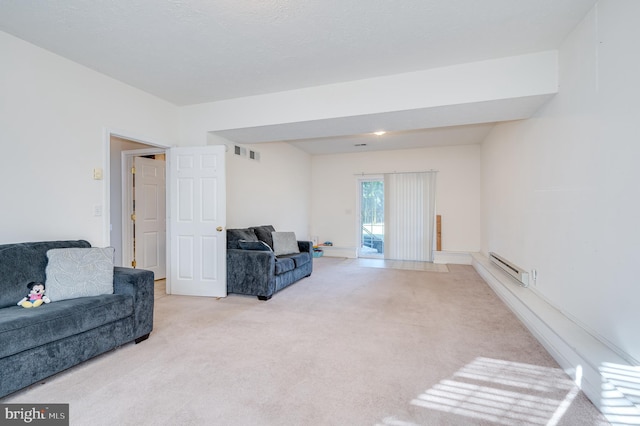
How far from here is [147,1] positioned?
6.83ft

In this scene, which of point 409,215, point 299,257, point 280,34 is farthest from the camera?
point 409,215

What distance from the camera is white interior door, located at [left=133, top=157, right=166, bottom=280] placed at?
183 inches

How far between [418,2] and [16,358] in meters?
3.49

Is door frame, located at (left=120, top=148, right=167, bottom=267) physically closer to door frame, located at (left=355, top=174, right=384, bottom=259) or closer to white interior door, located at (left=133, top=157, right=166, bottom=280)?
white interior door, located at (left=133, top=157, right=166, bottom=280)

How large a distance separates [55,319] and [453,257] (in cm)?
659

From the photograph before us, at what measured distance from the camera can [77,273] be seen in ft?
7.75

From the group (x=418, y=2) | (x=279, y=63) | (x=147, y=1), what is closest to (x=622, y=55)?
(x=418, y=2)

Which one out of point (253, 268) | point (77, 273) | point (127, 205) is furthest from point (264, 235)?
point (77, 273)

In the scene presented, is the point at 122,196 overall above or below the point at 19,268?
above

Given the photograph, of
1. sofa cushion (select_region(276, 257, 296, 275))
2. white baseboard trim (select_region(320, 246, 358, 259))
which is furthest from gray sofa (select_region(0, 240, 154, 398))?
white baseboard trim (select_region(320, 246, 358, 259))

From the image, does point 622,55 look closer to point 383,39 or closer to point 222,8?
point 383,39

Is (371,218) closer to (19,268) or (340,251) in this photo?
(340,251)

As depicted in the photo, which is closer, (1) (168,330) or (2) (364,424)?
(2) (364,424)

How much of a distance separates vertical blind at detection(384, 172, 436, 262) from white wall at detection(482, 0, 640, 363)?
3384mm
